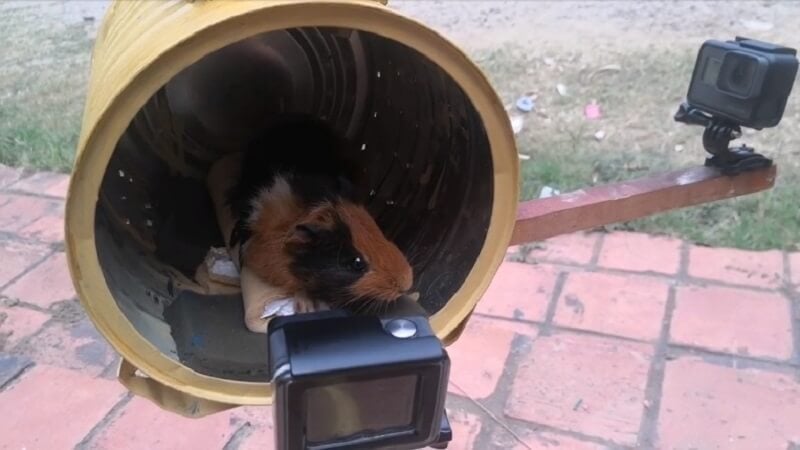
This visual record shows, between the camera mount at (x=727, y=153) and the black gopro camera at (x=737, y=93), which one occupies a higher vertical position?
the black gopro camera at (x=737, y=93)

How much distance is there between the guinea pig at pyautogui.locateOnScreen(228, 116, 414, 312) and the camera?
1.09 meters

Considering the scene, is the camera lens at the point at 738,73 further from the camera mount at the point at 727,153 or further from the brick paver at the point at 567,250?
the brick paver at the point at 567,250

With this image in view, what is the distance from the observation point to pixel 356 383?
85 centimetres

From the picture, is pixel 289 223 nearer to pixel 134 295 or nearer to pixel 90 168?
pixel 134 295

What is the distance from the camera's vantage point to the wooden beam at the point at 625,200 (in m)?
1.27

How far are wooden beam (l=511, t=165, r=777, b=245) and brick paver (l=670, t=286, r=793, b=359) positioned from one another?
68 cm

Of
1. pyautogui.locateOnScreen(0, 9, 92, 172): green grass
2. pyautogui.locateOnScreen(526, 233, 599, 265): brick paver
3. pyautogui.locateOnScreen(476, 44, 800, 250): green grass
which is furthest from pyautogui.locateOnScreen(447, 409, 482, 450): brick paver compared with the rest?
pyautogui.locateOnScreen(0, 9, 92, 172): green grass

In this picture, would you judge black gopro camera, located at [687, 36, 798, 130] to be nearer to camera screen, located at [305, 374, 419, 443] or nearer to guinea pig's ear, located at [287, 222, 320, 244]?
guinea pig's ear, located at [287, 222, 320, 244]

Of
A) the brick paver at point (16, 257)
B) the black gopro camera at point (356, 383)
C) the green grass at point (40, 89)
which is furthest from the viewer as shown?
the green grass at point (40, 89)

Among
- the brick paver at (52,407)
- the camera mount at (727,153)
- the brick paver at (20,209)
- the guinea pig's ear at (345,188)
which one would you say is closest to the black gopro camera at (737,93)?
the camera mount at (727,153)

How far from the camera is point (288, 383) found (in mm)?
812

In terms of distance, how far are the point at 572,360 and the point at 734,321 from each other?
426mm

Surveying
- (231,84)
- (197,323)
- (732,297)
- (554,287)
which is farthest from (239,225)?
(732,297)

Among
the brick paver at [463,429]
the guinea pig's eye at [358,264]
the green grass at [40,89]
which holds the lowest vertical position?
the green grass at [40,89]
